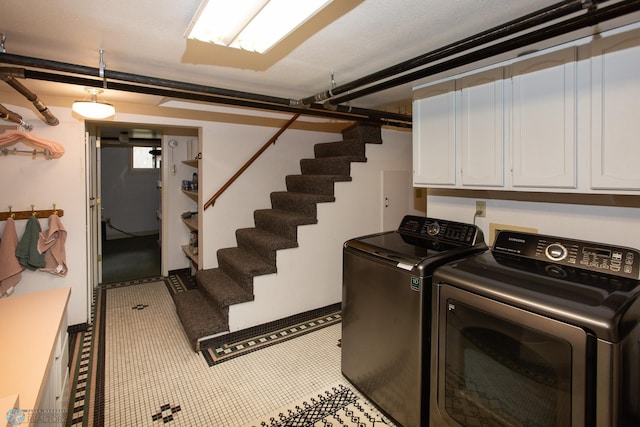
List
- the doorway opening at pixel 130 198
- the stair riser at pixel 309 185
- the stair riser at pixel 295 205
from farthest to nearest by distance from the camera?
the doorway opening at pixel 130 198 → the stair riser at pixel 309 185 → the stair riser at pixel 295 205

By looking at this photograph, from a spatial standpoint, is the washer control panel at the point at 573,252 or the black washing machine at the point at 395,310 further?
the black washing machine at the point at 395,310

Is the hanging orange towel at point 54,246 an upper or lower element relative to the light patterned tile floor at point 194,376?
upper

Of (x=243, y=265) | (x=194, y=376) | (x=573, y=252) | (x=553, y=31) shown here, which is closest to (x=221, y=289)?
(x=243, y=265)

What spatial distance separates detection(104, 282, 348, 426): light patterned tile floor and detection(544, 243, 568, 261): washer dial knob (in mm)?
1605

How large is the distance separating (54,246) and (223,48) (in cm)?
238

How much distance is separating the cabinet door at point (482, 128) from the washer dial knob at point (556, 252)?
0.45m

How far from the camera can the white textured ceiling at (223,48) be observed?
1.45 meters

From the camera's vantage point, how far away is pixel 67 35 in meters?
1.72

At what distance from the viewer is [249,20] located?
4.39 ft

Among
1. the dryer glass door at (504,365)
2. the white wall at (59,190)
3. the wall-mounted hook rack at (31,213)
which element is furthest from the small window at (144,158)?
the dryer glass door at (504,365)

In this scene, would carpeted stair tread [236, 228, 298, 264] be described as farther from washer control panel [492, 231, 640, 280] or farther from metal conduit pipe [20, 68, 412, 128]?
washer control panel [492, 231, 640, 280]

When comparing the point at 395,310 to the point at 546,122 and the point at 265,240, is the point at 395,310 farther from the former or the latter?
the point at 265,240

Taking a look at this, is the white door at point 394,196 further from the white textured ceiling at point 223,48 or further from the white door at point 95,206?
the white door at point 95,206

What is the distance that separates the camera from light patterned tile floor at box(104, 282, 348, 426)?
79.0 inches
